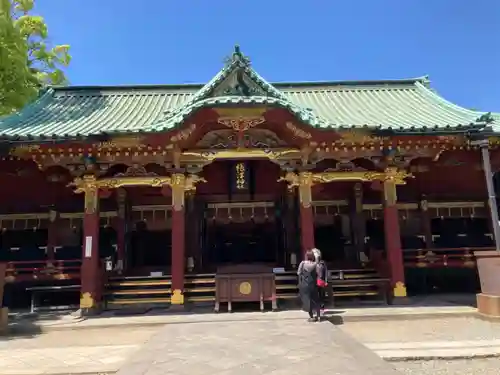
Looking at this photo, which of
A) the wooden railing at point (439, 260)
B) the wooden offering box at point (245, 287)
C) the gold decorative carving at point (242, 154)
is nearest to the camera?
the wooden offering box at point (245, 287)

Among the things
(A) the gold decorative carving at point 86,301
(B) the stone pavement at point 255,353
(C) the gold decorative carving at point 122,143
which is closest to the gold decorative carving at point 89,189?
(C) the gold decorative carving at point 122,143

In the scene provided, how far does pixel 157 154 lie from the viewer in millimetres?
11539

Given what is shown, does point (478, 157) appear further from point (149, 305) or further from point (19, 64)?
point (19, 64)

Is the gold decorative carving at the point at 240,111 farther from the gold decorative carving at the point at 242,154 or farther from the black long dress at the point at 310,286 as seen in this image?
the black long dress at the point at 310,286

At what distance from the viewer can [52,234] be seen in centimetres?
1386

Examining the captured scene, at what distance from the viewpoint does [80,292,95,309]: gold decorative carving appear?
10.9 meters

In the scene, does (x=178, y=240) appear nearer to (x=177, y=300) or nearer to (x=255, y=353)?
(x=177, y=300)

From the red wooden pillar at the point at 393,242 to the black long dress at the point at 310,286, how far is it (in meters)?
3.37

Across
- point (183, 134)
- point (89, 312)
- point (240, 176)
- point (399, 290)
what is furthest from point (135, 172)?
point (399, 290)

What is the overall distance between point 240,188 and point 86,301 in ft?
18.7

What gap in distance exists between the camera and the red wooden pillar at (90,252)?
35.9 ft

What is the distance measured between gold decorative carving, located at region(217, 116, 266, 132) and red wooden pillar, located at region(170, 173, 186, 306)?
1978 millimetres

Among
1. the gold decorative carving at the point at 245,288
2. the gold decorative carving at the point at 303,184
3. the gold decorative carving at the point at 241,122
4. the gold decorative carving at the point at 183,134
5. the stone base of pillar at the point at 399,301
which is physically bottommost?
the stone base of pillar at the point at 399,301

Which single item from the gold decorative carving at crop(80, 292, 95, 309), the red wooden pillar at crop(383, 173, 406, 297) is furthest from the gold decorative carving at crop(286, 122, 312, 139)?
the gold decorative carving at crop(80, 292, 95, 309)
